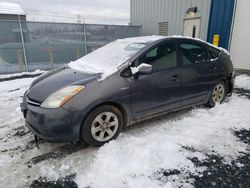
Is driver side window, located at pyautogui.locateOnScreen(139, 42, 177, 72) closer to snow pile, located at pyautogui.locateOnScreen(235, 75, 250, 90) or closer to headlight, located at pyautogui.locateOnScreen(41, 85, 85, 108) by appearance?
headlight, located at pyautogui.locateOnScreen(41, 85, 85, 108)

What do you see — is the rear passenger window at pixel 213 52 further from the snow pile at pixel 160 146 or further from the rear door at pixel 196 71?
the snow pile at pixel 160 146

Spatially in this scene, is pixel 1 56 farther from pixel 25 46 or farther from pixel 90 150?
pixel 90 150

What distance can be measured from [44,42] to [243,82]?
25.0 feet

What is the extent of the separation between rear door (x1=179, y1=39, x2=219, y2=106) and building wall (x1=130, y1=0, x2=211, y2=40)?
16.8 ft

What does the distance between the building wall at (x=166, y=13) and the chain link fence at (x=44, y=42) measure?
2.61m

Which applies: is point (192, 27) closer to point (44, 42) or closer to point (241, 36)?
point (241, 36)

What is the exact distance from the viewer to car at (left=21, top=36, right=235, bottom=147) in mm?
2652

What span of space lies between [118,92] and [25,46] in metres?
6.83

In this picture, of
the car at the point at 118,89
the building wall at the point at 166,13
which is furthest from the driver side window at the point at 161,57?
the building wall at the point at 166,13

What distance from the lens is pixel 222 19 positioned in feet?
25.6

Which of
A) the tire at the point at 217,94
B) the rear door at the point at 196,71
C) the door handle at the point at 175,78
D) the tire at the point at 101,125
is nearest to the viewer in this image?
the tire at the point at 101,125

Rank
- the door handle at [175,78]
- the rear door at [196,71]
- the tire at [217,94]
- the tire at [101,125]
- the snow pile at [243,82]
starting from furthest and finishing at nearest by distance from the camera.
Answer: the snow pile at [243,82]
the tire at [217,94]
the rear door at [196,71]
the door handle at [175,78]
the tire at [101,125]

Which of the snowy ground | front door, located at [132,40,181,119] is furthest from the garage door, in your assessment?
front door, located at [132,40,181,119]

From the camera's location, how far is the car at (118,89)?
2652 millimetres
